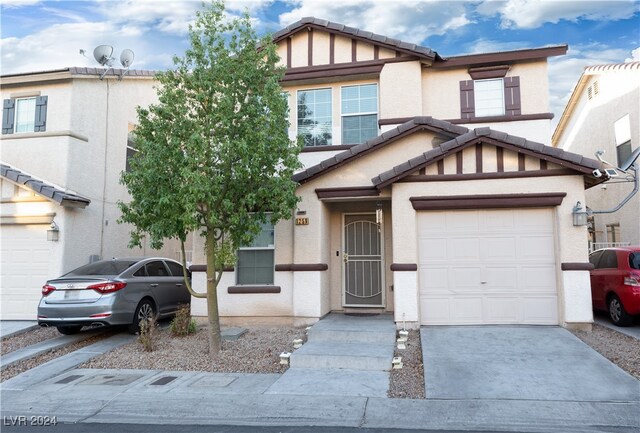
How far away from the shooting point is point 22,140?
1224 centimetres

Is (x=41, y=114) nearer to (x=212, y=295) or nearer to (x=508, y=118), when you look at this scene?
(x=212, y=295)

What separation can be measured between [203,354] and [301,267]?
2.73m

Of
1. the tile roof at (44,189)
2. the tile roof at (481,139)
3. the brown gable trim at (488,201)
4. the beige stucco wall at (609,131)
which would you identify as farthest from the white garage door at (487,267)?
the tile roof at (44,189)

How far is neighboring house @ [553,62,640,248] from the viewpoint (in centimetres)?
1400

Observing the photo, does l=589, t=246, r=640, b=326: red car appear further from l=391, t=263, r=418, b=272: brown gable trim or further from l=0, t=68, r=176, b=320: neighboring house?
l=0, t=68, r=176, b=320: neighboring house

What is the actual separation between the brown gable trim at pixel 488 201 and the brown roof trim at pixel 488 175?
14.2 inches

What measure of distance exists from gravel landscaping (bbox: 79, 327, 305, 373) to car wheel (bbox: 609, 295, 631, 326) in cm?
637

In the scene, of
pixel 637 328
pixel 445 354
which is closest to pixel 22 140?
pixel 445 354

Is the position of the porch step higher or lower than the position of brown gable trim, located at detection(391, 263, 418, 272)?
lower

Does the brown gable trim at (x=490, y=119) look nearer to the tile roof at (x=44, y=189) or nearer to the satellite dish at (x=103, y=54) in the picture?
the tile roof at (x=44, y=189)

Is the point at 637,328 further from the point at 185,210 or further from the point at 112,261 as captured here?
the point at 112,261

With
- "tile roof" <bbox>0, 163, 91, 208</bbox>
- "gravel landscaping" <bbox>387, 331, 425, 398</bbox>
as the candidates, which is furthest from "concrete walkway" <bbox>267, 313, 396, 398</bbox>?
"tile roof" <bbox>0, 163, 91, 208</bbox>

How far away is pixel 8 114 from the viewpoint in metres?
12.6

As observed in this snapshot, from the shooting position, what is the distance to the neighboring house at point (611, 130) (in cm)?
1400
